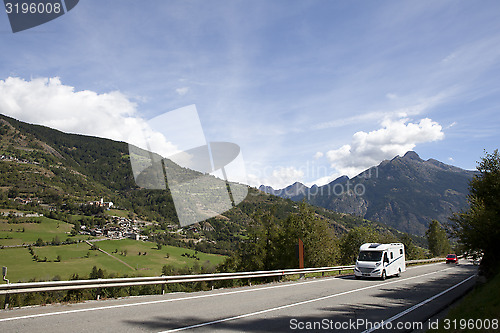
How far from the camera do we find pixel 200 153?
1555 centimetres

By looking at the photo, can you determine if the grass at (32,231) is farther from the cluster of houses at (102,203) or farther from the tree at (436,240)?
the tree at (436,240)

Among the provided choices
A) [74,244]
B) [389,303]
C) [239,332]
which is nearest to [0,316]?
[239,332]

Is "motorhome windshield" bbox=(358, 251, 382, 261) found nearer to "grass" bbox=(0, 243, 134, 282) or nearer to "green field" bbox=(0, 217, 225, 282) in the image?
"green field" bbox=(0, 217, 225, 282)

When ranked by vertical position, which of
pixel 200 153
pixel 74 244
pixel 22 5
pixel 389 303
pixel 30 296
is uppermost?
pixel 22 5

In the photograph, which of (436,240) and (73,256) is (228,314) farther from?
(436,240)

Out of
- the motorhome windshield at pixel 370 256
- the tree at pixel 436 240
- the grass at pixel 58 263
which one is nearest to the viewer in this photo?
the motorhome windshield at pixel 370 256

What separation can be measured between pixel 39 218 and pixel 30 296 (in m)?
159

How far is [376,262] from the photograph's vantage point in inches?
900

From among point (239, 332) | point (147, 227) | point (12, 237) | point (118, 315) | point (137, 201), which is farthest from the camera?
point (137, 201)

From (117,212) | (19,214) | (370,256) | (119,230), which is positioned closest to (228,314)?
(370,256)

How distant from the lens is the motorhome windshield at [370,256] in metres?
23.3

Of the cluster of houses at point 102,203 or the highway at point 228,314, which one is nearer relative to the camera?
the highway at point 228,314

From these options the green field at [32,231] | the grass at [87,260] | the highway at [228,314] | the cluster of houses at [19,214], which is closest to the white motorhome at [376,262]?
the highway at [228,314]

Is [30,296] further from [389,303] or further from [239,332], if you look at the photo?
[389,303]
